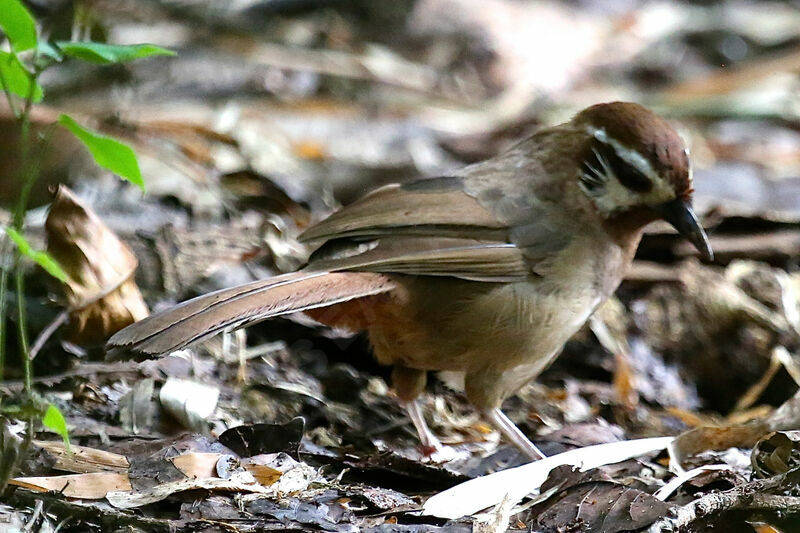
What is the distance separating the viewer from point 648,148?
161 inches

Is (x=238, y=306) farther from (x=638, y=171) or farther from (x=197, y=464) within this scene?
(x=638, y=171)

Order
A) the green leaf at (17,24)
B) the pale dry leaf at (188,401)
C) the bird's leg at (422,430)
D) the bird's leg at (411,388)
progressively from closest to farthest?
the green leaf at (17,24) < the pale dry leaf at (188,401) < the bird's leg at (422,430) < the bird's leg at (411,388)

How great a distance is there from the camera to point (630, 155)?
4.15 meters

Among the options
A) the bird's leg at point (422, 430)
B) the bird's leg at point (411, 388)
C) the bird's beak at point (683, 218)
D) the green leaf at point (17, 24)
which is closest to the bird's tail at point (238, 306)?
the bird's leg at point (411, 388)

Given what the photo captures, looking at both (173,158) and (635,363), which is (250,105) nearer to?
(173,158)

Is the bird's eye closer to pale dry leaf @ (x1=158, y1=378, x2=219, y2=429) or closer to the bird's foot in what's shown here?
the bird's foot

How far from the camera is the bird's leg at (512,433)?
3.80 meters

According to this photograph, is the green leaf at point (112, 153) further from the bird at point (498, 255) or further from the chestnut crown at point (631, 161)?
the chestnut crown at point (631, 161)

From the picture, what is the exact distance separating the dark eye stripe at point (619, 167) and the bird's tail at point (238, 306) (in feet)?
3.31

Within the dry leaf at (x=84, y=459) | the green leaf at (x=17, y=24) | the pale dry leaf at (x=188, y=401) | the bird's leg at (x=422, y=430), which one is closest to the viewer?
the green leaf at (x=17, y=24)

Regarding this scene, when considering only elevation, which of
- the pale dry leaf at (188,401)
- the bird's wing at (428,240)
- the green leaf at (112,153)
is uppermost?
the green leaf at (112,153)

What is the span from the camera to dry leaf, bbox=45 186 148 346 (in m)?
4.02

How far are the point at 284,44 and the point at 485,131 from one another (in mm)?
1704

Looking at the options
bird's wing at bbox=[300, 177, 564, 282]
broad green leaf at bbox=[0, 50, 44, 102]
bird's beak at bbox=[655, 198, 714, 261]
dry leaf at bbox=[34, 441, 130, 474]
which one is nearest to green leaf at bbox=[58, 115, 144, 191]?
broad green leaf at bbox=[0, 50, 44, 102]
